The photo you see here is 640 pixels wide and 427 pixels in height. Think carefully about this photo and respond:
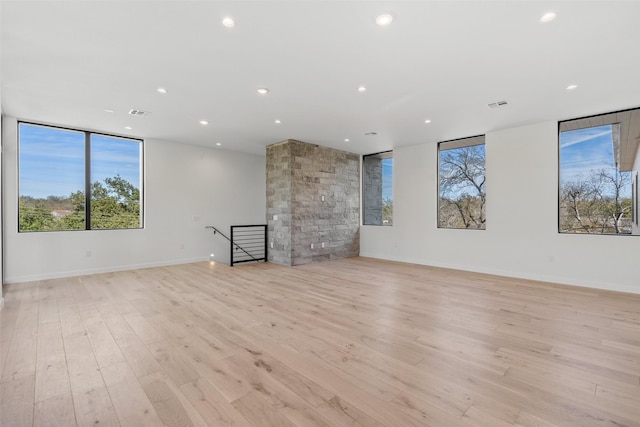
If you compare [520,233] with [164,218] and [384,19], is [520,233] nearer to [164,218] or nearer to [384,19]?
[384,19]

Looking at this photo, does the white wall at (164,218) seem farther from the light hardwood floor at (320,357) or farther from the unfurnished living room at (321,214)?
the light hardwood floor at (320,357)

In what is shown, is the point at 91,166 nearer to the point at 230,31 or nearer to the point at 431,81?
the point at 230,31

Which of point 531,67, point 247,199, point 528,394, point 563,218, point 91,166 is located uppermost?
point 531,67

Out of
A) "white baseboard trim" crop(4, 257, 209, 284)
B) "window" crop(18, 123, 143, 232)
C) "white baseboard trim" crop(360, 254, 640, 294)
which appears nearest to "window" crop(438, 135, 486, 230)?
"white baseboard trim" crop(360, 254, 640, 294)

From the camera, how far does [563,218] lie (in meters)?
5.05

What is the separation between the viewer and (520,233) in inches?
214

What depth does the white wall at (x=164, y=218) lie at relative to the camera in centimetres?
501

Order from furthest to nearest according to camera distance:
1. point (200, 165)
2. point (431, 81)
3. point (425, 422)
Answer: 1. point (200, 165)
2. point (431, 81)
3. point (425, 422)

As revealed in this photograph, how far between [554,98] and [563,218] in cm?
220

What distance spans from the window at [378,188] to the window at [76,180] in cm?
561

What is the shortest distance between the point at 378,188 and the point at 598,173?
14.4 feet

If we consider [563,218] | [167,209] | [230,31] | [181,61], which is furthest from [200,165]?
[563,218]

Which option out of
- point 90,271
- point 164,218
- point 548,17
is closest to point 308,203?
point 164,218

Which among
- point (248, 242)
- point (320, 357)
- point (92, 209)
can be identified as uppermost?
point (92, 209)
